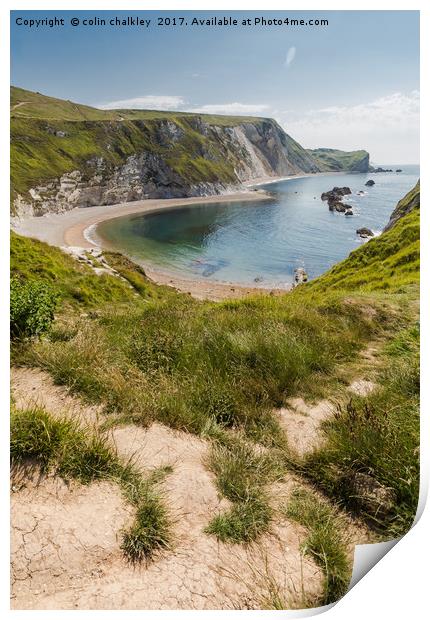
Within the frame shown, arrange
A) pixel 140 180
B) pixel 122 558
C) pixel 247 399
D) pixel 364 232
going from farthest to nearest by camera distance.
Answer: pixel 140 180
pixel 364 232
pixel 247 399
pixel 122 558

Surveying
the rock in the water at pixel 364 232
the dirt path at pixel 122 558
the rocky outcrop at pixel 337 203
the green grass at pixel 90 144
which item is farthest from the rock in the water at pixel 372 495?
the rocky outcrop at pixel 337 203

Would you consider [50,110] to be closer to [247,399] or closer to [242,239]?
[242,239]

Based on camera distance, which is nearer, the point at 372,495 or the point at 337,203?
the point at 372,495

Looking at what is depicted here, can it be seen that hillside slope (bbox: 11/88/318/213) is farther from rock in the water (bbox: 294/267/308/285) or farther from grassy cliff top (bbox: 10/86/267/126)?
rock in the water (bbox: 294/267/308/285)

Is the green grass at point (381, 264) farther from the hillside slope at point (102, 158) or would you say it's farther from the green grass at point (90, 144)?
the green grass at point (90, 144)

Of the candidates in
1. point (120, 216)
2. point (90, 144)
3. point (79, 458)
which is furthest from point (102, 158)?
point (79, 458)
